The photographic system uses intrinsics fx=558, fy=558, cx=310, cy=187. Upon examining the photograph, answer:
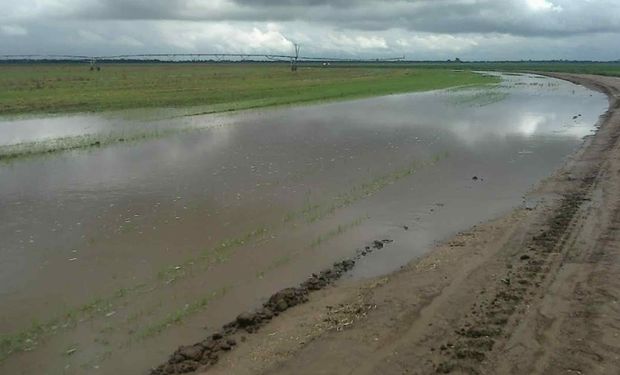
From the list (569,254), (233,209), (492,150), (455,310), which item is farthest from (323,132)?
(455,310)

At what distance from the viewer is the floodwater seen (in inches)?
314

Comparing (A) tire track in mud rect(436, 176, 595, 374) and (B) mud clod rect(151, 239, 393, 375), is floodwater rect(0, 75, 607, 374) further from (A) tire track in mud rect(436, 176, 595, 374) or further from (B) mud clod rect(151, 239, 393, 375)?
(A) tire track in mud rect(436, 176, 595, 374)

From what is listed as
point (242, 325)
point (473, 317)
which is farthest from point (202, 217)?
point (473, 317)

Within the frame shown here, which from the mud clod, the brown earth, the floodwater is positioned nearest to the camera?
the brown earth

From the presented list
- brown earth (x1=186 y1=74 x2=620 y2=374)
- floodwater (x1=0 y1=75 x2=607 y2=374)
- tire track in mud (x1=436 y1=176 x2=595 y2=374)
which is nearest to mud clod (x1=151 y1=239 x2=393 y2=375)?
brown earth (x1=186 y1=74 x2=620 y2=374)

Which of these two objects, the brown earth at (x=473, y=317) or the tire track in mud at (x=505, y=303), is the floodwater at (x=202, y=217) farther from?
the tire track in mud at (x=505, y=303)

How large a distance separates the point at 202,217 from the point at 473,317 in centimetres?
735

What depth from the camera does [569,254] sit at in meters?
9.84

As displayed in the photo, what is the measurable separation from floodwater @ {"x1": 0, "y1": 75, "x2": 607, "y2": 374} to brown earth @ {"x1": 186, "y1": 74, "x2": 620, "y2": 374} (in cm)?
100

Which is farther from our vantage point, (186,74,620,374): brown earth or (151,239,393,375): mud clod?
(151,239,393,375): mud clod

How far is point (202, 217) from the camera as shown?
42.8ft

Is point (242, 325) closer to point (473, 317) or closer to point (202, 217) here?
point (473, 317)

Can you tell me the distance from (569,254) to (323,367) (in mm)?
5601

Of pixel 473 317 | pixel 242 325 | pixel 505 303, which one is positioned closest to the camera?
pixel 473 317
